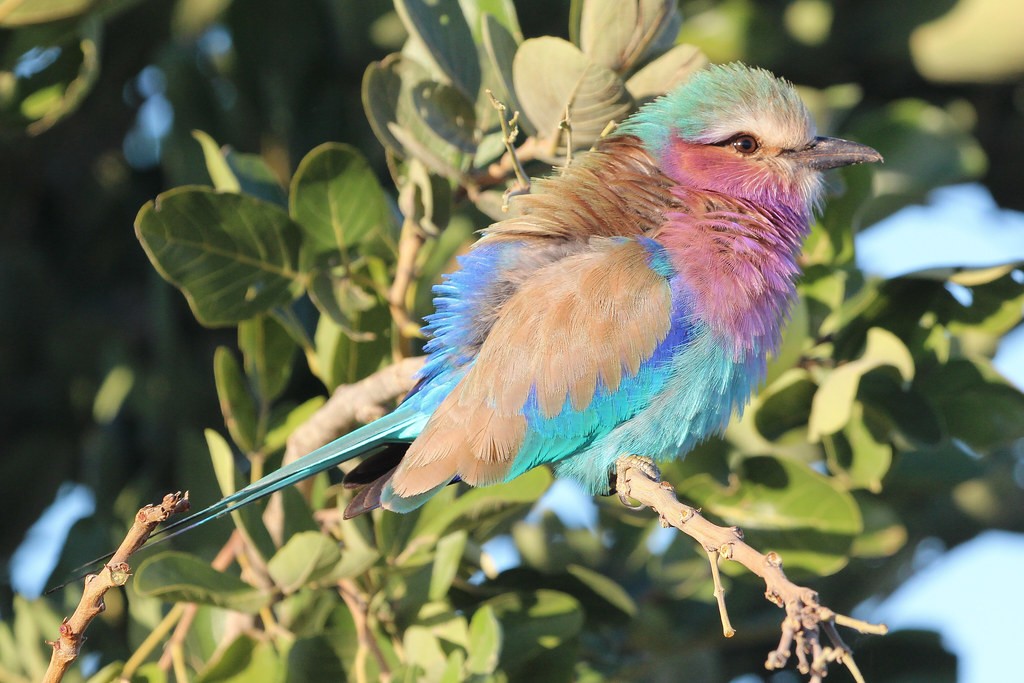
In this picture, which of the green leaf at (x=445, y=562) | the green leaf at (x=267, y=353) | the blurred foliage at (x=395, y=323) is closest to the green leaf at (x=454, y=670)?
the blurred foliage at (x=395, y=323)

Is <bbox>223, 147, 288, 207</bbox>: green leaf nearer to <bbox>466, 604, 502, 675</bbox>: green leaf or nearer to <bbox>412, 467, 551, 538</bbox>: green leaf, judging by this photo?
<bbox>412, 467, 551, 538</bbox>: green leaf

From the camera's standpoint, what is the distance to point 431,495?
2.69 m

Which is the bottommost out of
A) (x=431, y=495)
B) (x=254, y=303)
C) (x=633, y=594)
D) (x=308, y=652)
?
(x=633, y=594)

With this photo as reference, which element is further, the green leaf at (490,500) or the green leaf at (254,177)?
the green leaf at (254,177)

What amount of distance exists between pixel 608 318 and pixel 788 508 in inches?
28.9

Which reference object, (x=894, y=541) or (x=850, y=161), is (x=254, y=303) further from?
(x=894, y=541)

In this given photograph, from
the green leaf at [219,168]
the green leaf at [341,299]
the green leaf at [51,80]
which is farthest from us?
the green leaf at [51,80]

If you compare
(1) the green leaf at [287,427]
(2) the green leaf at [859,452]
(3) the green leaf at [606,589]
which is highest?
(1) the green leaf at [287,427]

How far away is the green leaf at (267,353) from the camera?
3131 mm

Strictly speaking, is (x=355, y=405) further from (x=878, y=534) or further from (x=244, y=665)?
(x=878, y=534)

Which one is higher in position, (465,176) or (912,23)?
(465,176)

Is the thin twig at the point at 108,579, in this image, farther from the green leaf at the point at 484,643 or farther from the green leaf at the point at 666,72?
the green leaf at the point at 666,72

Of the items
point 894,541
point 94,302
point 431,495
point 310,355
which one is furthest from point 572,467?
point 94,302

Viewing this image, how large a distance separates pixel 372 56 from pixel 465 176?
1.09 metres
